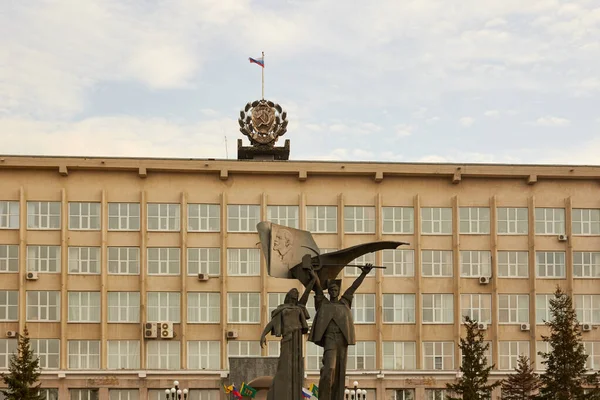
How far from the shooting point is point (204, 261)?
7056 centimetres

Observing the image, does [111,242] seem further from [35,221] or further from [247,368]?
[247,368]

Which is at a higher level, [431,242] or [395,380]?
[431,242]

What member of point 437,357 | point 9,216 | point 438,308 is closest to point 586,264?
point 438,308

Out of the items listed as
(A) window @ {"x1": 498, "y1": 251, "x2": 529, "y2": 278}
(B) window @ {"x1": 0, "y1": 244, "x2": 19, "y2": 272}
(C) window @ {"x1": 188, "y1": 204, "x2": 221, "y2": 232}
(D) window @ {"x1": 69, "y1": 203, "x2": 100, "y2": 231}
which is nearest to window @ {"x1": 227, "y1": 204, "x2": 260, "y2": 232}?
(C) window @ {"x1": 188, "y1": 204, "x2": 221, "y2": 232}

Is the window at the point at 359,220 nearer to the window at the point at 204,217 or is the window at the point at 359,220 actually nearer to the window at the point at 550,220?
the window at the point at 204,217

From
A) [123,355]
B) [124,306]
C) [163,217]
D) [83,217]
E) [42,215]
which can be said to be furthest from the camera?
[163,217]

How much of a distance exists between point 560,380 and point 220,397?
21.2 m

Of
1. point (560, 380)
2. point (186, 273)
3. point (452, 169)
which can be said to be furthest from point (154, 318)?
point (560, 380)

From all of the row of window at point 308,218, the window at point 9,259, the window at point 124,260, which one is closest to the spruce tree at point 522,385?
the row of window at point 308,218

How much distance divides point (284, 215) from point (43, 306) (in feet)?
46.3

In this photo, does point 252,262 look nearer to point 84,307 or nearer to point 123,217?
point 123,217

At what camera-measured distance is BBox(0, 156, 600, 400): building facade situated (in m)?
69.2

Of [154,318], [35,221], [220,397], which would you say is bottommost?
[220,397]

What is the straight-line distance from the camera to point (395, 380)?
6988 centimetres
